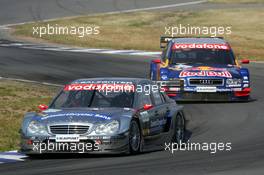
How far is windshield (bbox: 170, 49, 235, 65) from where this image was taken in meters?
22.0

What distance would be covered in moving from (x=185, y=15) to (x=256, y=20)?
3590mm

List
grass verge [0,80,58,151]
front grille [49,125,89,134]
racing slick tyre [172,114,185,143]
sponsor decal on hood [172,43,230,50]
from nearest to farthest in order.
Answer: front grille [49,125,89,134] < racing slick tyre [172,114,185,143] < grass verge [0,80,58,151] < sponsor decal on hood [172,43,230,50]

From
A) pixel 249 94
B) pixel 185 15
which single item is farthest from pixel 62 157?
pixel 185 15

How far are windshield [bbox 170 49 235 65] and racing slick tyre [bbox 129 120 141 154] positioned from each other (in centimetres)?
830

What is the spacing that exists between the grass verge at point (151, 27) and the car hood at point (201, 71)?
37.6 feet

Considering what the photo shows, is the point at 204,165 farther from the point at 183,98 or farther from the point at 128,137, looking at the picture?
the point at 183,98

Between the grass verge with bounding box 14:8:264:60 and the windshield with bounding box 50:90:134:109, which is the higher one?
the grass verge with bounding box 14:8:264:60

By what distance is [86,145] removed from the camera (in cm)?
1334

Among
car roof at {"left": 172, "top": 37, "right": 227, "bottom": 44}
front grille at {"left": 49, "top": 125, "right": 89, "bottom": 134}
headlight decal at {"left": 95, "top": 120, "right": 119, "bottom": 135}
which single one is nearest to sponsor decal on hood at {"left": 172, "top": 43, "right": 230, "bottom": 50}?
car roof at {"left": 172, "top": 37, "right": 227, "bottom": 44}

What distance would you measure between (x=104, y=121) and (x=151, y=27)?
28.9 meters

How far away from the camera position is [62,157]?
13.5m

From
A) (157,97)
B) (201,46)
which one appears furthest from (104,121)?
(201,46)

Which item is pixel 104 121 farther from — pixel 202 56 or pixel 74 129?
pixel 202 56

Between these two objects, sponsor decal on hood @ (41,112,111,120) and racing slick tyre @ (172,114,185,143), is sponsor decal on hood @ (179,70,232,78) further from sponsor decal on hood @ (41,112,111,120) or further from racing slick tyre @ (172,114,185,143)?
sponsor decal on hood @ (41,112,111,120)
